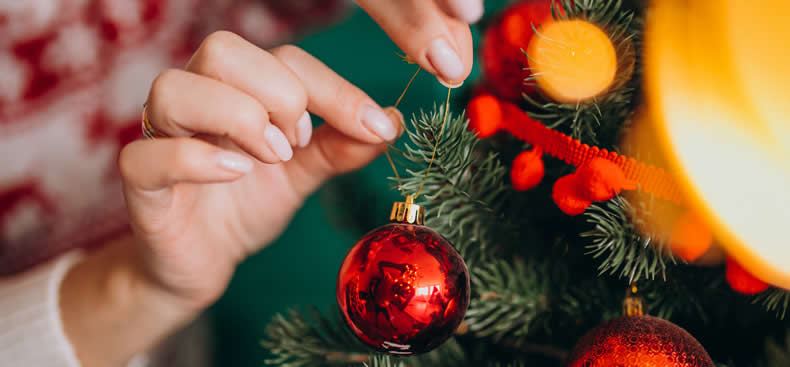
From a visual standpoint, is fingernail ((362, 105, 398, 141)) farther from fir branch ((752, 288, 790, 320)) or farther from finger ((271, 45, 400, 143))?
fir branch ((752, 288, 790, 320))

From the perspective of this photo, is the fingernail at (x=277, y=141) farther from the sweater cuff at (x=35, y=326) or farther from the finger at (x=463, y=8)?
the sweater cuff at (x=35, y=326)

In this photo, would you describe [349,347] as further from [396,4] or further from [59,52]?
[59,52]

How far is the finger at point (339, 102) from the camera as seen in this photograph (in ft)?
1.25

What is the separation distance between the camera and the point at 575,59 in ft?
0.98

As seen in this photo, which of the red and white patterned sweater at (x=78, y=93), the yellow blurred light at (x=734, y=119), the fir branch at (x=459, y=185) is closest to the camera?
the yellow blurred light at (x=734, y=119)

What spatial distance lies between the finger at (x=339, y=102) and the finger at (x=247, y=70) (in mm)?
33

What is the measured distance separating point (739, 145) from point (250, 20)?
0.99m

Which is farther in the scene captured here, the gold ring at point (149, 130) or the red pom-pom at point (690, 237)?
the gold ring at point (149, 130)

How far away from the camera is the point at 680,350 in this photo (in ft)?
0.91

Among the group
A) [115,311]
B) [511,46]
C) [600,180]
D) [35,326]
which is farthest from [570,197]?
[35,326]

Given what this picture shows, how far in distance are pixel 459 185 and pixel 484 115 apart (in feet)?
0.18

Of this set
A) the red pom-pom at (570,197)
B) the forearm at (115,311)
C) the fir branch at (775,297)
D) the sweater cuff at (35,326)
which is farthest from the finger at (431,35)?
the sweater cuff at (35,326)

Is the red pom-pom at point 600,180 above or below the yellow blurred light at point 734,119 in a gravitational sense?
below

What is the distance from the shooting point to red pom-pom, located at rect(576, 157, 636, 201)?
10.9 inches
